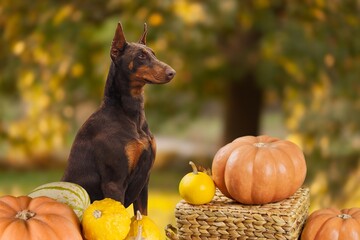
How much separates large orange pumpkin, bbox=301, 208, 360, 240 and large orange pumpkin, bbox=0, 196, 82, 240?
886mm

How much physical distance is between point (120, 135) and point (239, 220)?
524mm

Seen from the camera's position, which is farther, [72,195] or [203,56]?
[203,56]

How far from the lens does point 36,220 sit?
78.4 inches

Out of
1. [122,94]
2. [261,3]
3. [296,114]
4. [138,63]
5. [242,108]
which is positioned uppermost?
[261,3]

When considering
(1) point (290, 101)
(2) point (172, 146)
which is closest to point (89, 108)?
(2) point (172, 146)

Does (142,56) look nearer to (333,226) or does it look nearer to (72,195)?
(72,195)

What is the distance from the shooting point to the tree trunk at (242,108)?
6195mm

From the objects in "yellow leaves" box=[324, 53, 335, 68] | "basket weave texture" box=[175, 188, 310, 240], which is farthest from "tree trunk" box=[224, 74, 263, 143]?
"basket weave texture" box=[175, 188, 310, 240]

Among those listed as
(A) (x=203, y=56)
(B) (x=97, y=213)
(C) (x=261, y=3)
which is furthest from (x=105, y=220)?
(A) (x=203, y=56)

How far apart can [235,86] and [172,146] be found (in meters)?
2.29

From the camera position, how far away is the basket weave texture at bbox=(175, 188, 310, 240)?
228cm

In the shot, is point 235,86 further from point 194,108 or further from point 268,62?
point 268,62

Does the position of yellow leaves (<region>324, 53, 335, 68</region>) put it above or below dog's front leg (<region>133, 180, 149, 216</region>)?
above

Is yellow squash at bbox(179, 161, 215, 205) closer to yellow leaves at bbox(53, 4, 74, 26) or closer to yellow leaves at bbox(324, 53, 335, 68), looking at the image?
yellow leaves at bbox(53, 4, 74, 26)
